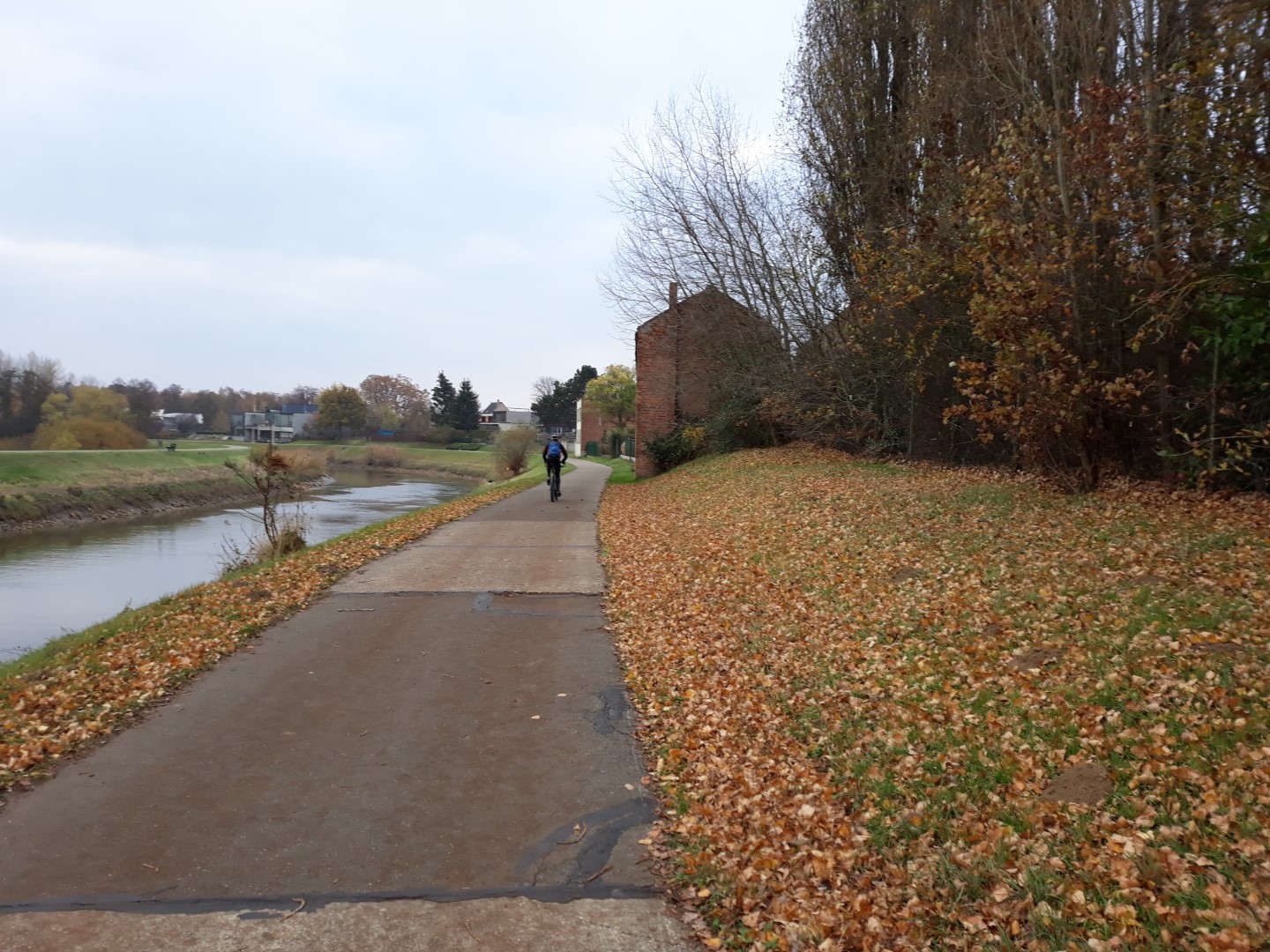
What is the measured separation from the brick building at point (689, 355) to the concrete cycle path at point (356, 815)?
20424 mm

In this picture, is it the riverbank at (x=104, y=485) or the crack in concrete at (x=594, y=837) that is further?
the riverbank at (x=104, y=485)

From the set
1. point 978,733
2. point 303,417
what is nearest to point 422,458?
point 303,417

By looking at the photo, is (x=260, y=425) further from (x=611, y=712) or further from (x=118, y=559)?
(x=611, y=712)

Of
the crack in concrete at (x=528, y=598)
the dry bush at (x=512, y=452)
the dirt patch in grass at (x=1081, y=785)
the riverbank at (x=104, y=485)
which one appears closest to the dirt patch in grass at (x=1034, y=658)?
the dirt patch in grass at (x=1081, y=785)

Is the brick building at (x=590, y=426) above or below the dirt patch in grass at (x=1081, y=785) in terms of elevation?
above

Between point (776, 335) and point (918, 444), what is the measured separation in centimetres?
645

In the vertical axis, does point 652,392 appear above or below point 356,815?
above

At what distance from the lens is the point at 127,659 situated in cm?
796

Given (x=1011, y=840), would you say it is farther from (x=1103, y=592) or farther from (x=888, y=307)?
(x=888, y=307)

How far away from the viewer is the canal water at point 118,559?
14860mm

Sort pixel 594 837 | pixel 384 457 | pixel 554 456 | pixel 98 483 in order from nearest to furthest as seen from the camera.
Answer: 1. pixel 594 837
2. pixel 554 456
3. pixel 98 483
4. pixel 384 457

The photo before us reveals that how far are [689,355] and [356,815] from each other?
26963mm

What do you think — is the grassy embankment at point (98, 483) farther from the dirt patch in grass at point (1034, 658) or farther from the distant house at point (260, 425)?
the distant house at point (260, 425)

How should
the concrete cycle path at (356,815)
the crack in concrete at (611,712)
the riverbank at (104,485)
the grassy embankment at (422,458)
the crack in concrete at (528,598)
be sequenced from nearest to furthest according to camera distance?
the concrete cycle path at (356,815), the crack in concrete at (611,712), the crack in concrete at (528,598), the riverbank at (104,485), the grassy embankment at (422,458)
